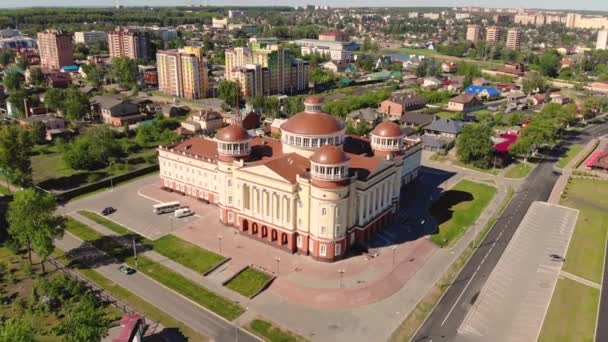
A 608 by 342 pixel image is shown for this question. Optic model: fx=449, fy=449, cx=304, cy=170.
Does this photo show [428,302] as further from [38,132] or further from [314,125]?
[38,132]

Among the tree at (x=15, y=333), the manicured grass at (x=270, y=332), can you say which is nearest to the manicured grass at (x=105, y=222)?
the manicured grass at (x=270, y=332)

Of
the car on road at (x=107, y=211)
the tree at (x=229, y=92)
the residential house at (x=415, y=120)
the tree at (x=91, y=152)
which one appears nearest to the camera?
the car on road at (x=107, y=211)

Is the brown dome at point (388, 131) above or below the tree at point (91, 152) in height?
above

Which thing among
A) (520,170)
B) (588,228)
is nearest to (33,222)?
(588,228)

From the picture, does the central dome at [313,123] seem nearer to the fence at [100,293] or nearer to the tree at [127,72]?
the fence at [100,293]

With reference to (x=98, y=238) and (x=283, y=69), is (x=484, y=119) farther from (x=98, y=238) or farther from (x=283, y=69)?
(x=98, y=238)

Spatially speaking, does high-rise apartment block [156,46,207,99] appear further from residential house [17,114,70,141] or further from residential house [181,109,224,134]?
residential house [17,114,70,141]

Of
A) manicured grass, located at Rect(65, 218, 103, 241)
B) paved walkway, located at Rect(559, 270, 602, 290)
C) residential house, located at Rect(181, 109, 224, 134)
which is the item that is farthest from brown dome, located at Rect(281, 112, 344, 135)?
residential house, located at Rect(181, 109, 224, 134)
